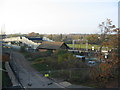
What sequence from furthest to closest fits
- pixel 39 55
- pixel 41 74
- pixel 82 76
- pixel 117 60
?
pixel 39 55 < pixel 41 74 < pixel 82 76 < pixel 117 60

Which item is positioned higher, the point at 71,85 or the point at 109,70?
the point at 109,70

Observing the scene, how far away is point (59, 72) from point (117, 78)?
5445 millimetres

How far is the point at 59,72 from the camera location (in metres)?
13.9

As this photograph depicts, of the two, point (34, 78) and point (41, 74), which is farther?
point (41, 74)

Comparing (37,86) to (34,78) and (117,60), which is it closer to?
(34,78)

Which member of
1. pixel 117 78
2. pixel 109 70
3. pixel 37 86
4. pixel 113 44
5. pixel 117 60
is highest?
pixel 113 44

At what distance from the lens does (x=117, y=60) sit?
983cm

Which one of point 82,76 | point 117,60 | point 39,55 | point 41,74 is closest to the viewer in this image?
point 117,60

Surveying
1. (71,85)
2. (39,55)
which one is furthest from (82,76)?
(39,55)

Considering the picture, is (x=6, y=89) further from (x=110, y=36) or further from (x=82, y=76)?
(x=110, y=36)

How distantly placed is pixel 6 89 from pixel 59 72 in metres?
5.54

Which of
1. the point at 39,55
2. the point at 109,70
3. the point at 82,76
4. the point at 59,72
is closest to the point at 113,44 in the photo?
the point at 109,70

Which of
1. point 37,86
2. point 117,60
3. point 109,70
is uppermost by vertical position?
point 117,60

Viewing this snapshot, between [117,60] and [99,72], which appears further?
[99,72]
